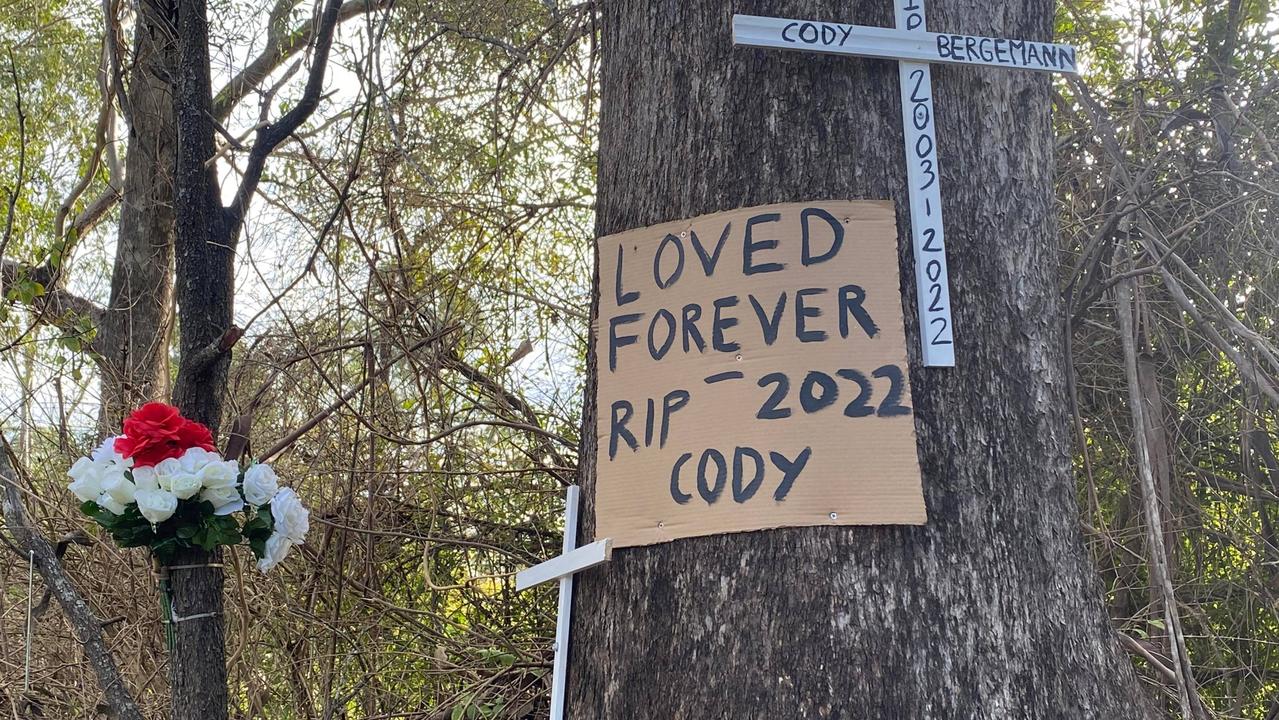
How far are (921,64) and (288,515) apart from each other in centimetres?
156

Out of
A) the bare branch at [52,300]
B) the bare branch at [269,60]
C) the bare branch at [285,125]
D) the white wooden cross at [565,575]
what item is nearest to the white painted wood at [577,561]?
the white wooden cross at [565,575]

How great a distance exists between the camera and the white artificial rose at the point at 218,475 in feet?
7.00

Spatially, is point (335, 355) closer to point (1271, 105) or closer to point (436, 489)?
point (436, 489)

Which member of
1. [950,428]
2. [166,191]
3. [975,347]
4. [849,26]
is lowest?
[950,428]

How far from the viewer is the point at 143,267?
636cm

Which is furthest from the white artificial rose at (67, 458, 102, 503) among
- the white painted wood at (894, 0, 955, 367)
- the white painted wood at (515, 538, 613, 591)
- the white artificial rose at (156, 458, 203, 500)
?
the white painted wood at (894, 0, 955, 367)

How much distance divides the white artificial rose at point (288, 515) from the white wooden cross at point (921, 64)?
4.43ft

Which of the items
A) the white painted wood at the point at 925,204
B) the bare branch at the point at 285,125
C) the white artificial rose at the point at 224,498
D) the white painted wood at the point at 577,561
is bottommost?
the white painted wood at the point at 577,561

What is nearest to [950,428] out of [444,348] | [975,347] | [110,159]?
[975,347]

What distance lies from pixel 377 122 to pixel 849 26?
105 inches

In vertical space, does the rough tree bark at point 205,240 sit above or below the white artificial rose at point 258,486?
above

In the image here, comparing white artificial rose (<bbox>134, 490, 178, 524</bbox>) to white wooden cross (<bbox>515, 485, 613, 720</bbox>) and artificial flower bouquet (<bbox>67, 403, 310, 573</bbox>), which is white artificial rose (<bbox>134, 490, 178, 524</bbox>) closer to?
artificial flower bouquet (<bbox>67, 403, 310, 573</bbox>)

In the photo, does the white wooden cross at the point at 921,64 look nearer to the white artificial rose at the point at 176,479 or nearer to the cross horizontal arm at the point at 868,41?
the cross horizontal arm at the point at 868,41

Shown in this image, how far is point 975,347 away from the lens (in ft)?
5.35
